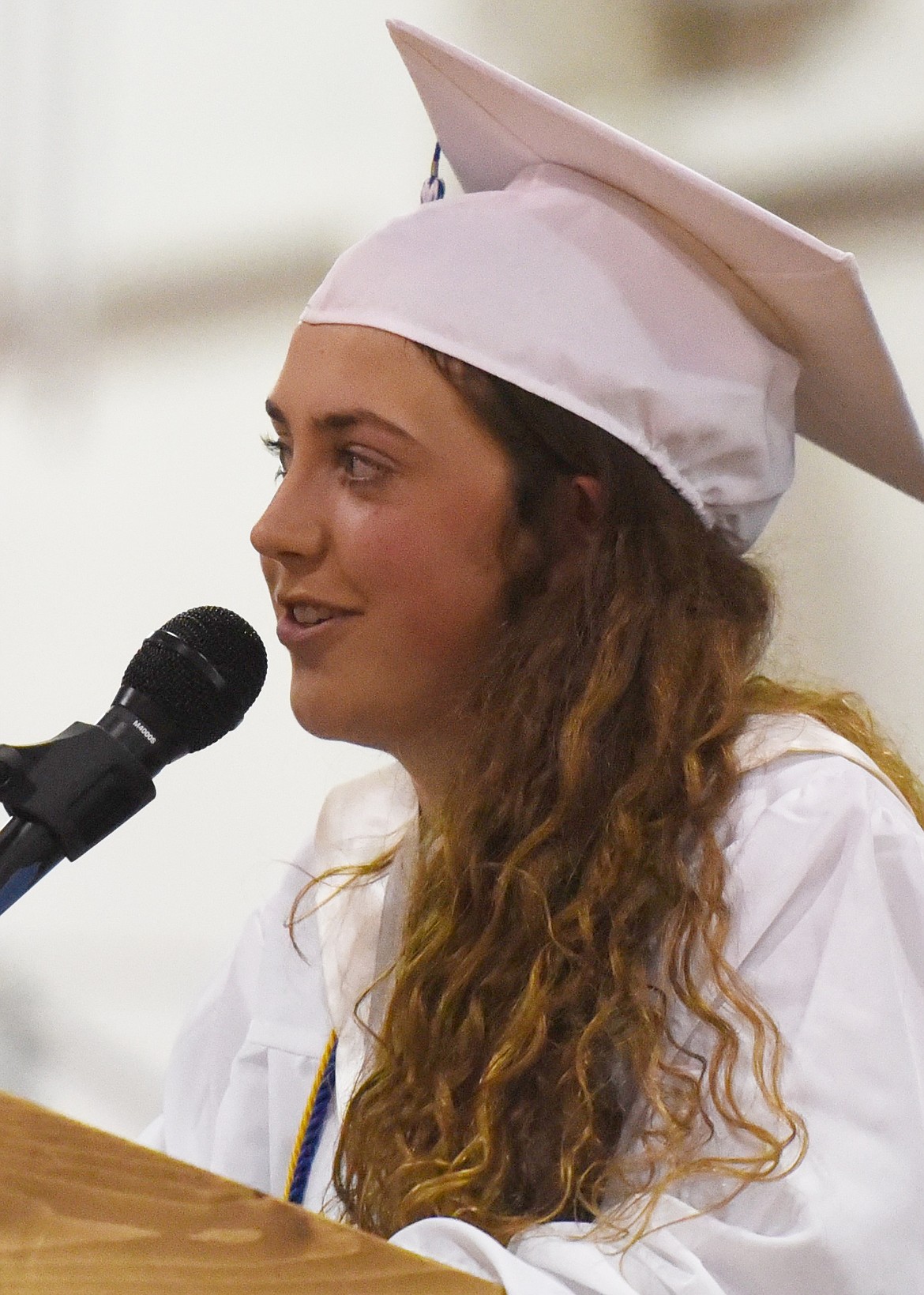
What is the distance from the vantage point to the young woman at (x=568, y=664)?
124 cm

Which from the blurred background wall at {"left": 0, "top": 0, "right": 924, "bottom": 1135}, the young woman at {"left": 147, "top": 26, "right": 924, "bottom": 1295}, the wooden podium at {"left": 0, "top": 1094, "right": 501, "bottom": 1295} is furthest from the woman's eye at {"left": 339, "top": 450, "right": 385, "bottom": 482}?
the wooden podium at {"left": 0, "top": 1094, "right": 501, "bottom": 1295}

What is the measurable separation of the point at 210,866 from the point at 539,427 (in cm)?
108

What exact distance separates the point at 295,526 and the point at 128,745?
1.15 feet

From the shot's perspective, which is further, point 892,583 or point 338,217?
point 338,217

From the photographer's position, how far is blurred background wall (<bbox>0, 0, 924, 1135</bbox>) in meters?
2.08

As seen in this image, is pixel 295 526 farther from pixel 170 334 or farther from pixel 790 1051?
pixel 170 334

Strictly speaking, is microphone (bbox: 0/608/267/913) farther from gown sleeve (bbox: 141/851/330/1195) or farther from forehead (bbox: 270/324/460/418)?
gown sleeve (bbox: 141/851/330/1195)

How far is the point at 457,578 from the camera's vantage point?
141 centimetres

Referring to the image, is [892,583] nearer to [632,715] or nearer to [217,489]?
[632,715]

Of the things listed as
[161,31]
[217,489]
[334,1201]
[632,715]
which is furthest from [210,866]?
[161,31]

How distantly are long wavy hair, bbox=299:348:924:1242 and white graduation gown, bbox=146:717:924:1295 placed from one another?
3 centimetres

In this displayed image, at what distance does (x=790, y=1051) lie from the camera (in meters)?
1.17

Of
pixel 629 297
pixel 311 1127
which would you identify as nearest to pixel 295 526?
pixel 629 297

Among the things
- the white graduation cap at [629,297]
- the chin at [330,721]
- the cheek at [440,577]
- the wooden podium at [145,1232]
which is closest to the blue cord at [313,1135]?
the chin at [330,721]
